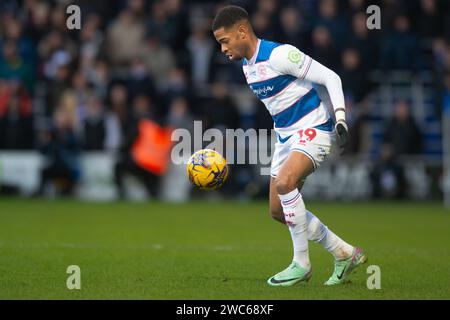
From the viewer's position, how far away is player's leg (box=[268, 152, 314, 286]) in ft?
25.8

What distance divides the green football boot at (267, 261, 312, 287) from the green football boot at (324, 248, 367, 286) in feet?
1.03

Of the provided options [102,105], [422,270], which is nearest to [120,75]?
[102,105]

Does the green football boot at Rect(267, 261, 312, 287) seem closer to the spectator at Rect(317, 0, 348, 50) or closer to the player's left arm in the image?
the player's left arm

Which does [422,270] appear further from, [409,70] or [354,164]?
[409,70]

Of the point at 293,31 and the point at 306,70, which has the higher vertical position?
the point at 293,31

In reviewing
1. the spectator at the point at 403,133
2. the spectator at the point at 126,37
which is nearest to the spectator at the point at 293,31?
the spectator at the point at 403,133

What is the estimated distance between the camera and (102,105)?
2002cm

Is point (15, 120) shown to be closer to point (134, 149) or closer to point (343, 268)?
point (134, 149)

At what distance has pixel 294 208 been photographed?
788cm

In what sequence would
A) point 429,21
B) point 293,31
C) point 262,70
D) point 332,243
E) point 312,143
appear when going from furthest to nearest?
point 429,21 → point 293,31 → point 332,243 → point 262,70 → point 312,143

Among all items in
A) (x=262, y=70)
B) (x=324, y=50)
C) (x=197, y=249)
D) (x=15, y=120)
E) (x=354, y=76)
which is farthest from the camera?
(x=15, y=120)

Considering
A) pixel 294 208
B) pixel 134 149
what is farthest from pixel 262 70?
pixel 134 149

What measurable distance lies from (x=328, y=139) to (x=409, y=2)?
1424 cm

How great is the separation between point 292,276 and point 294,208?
0.60 m
